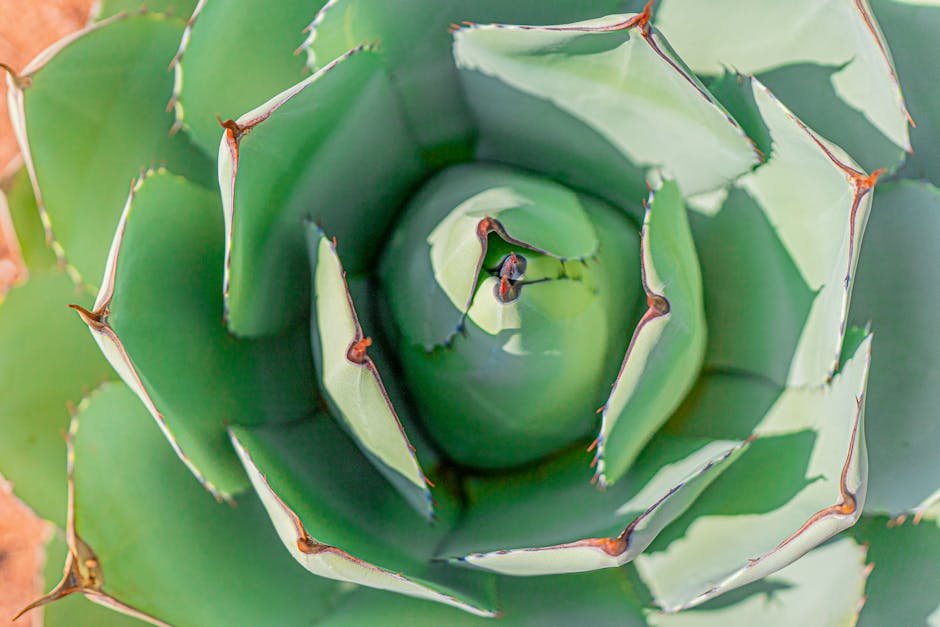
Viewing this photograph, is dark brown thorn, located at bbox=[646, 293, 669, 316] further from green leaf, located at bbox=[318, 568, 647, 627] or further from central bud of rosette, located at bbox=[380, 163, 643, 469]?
green leaf, located at bbox=[318, 568, 647, 627]

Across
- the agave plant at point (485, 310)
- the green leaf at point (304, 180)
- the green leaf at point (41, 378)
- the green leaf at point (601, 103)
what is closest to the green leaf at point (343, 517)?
the agave plant at point (485, 310)

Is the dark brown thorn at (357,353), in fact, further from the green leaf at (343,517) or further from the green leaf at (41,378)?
the green leaf at (41,378)

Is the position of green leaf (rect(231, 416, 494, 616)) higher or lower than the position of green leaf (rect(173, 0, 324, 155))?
lower

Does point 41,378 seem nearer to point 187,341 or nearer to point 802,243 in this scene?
point 187,341

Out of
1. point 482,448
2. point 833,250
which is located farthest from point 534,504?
point 833,250

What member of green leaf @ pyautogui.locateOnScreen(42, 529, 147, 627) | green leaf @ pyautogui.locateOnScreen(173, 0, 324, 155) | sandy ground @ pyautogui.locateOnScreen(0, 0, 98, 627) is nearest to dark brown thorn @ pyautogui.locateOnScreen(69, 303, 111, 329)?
green leaf @ pyautogui.locateOnScreen(173, 0, 324, 155)

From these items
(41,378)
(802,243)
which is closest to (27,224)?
(41,378)
